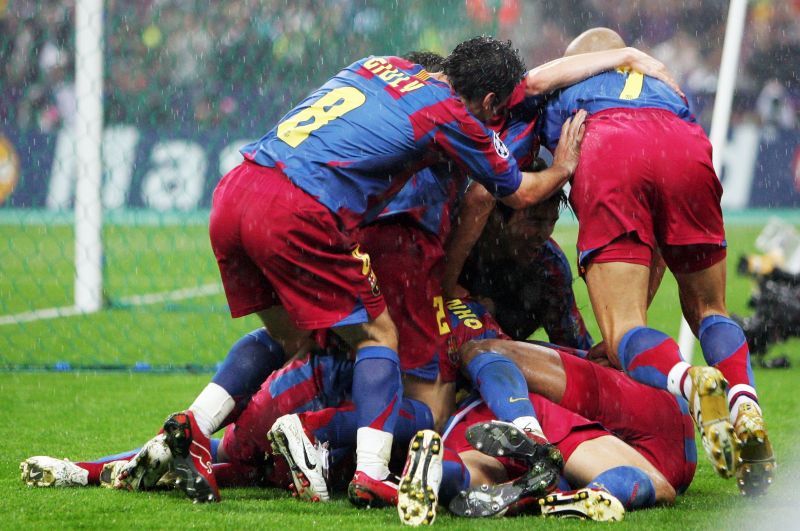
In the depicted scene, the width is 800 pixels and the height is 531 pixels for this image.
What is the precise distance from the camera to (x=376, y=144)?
4.08 m

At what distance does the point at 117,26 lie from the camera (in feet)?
29.6

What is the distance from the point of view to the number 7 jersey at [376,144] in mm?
4074

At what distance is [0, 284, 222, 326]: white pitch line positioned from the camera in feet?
29.3

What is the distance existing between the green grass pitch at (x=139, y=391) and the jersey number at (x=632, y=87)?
153cm

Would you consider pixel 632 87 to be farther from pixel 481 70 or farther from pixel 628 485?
pixel 628 485

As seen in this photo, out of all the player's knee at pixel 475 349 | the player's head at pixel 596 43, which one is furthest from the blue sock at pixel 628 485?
the player's head at pixel 596 43

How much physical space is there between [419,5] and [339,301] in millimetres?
6259

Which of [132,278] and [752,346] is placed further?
[132,278]

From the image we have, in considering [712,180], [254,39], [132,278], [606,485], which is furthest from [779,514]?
[132,278]

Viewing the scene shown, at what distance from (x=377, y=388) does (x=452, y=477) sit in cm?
38

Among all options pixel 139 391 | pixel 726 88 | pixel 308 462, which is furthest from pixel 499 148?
pixel 726 88

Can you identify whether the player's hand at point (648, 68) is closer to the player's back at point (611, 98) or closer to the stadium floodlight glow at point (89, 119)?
the player's back at point (611, 98)

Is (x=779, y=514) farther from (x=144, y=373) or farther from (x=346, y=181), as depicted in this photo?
(x=144, y=373)

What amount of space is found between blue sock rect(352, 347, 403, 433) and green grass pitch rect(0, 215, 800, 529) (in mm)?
298
